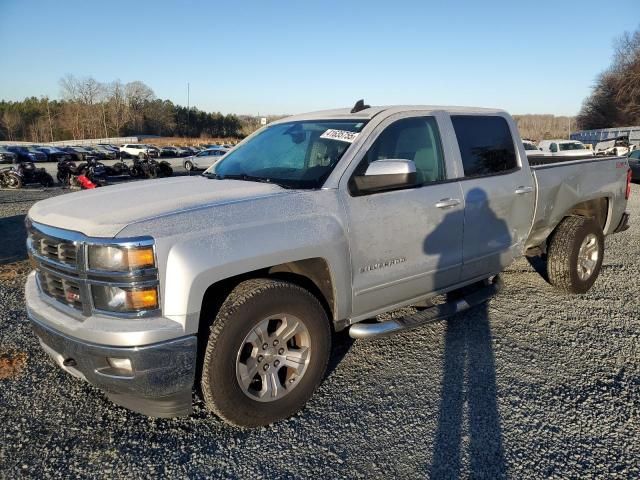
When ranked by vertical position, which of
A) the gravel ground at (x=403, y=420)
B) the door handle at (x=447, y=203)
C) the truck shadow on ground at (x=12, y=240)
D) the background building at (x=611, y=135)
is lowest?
the gravel ground at (x=403, y=420)

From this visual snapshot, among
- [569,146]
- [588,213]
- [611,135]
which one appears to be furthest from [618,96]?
[588,213]

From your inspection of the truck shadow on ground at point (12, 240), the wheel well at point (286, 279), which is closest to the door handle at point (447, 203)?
the wheel well at point (286, 279)

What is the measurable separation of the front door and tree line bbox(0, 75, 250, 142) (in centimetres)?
10187

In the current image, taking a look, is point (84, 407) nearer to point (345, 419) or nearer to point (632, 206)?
point (345, 419)

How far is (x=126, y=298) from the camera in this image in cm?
242

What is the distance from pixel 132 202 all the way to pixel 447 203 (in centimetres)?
224

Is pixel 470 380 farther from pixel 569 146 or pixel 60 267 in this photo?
pixel 569 146

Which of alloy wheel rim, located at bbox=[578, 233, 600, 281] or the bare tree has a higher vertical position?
the bare tree

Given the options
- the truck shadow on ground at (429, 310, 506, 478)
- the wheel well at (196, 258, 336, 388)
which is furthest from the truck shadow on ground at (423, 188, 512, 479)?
the wheel well at (196, 258, 336, 388)

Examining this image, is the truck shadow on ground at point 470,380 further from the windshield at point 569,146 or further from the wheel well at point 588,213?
the windshield at point 569,146

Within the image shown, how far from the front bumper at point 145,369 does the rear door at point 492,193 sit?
2.41 m

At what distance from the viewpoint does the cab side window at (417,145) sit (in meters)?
3.53

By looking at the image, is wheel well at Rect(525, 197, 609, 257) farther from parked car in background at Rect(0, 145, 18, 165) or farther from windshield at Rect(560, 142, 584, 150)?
parked car in background at Rect(0, 145, 18, 165)

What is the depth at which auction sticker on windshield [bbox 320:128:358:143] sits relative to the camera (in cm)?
340
